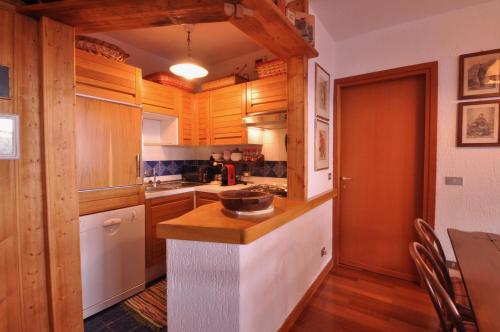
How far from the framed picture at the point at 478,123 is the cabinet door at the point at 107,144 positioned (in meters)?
2.78

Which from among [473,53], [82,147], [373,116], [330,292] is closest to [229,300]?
[330,292]

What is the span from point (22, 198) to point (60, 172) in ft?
0.69

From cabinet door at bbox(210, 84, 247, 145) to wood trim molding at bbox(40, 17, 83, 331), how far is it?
166cm

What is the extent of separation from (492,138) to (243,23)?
2152mm

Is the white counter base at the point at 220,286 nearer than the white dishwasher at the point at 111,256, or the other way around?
the white counter base at the point at 220,286

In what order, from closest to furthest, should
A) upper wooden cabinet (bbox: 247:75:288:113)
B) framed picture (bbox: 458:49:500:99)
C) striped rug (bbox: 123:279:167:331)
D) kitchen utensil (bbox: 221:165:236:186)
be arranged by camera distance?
striped rug (bbox: 123:279:167:331), framed picture (bbox: 458:49:500:99), upper wooden cabinet (bbox: 247:75:288:113), kitchen utensil (bbox: 221:165:236:186)

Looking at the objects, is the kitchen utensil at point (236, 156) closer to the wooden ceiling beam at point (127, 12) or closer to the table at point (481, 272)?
the wooden ceiling beam at point (127, 12)

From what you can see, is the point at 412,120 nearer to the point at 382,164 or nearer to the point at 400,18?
the point at 382,164

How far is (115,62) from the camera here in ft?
6.49

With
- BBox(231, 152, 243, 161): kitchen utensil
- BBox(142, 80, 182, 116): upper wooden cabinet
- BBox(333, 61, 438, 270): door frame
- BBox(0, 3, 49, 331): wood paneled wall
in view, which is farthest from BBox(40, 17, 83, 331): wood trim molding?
BBox(333, 61, 438, 270): door frame

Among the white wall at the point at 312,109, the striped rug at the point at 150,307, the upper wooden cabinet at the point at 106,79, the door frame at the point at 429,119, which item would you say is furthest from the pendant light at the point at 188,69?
the striped rug at the point at 150,307

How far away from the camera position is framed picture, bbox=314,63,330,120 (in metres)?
2.17

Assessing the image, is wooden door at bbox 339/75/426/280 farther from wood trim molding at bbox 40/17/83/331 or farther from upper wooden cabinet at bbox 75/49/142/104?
wood trim molding at bbox 40/17/83/331

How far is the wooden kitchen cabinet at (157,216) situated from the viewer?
2273 mm
